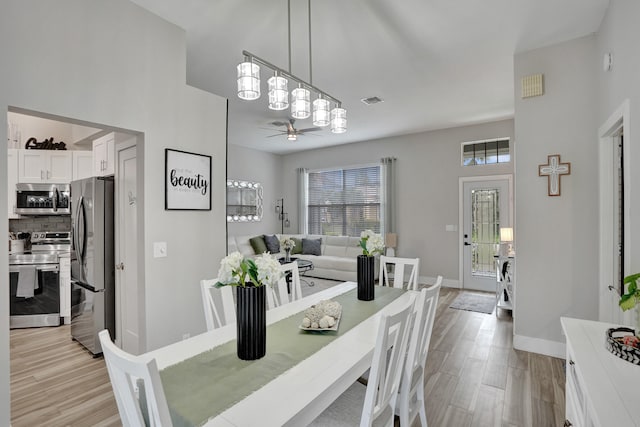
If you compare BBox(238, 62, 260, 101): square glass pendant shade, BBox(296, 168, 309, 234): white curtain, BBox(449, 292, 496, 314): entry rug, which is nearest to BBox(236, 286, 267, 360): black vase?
BBox(238, 62, 260, 101): square glass pendant shade

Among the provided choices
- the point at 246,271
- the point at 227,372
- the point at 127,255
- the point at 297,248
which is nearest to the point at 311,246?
the point at 297,248

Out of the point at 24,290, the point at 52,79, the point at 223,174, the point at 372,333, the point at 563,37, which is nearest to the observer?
the point at 372,333

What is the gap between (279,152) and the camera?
26.3 ft

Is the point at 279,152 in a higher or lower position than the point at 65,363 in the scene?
higher

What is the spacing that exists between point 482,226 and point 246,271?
5387 mm

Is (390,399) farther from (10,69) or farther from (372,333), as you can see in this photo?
(10,69)

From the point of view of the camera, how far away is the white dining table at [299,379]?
41.4 inches

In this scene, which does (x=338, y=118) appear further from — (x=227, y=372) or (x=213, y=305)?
(x=227, y=372)

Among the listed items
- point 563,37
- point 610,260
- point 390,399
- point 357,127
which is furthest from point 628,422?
point 357,127

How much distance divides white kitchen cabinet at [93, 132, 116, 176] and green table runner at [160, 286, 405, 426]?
8.29 ft

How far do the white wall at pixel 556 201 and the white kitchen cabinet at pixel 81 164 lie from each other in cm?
548

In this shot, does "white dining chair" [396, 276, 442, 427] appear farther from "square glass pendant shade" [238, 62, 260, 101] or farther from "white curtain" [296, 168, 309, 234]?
"white curtain" [296, 168, 309, 234]

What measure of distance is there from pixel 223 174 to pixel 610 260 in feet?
11.6

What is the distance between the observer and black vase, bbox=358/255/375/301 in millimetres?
2453
